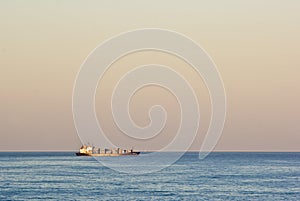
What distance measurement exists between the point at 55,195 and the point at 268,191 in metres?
30.5

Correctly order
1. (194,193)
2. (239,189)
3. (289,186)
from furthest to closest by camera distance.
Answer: (289,186), (239,189), (194,193)

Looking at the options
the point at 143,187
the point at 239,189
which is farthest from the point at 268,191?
the point at 143,187

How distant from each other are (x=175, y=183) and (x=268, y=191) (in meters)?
18.3

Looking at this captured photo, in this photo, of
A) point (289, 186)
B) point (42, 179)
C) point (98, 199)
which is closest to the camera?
point (98, 199)

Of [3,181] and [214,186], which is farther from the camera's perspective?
[3,181]

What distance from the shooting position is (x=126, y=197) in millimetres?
93000

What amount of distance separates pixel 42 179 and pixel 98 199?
3538 cm

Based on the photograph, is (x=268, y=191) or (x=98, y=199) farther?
(x=268, y=191)

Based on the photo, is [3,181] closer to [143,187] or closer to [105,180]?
[105,180]

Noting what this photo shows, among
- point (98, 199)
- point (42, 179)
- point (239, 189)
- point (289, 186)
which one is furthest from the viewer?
point (42, 179)

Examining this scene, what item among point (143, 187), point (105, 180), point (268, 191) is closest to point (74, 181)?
point (105, 180)

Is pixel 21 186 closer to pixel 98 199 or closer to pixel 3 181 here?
pixel 3 181

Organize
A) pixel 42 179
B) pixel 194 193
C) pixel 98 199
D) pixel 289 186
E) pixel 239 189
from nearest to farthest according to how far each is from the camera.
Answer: pixel 98 199, pixel 194 193, pixel 239 189, pixel 289 186, pixel 42 179

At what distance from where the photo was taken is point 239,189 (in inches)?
4178
